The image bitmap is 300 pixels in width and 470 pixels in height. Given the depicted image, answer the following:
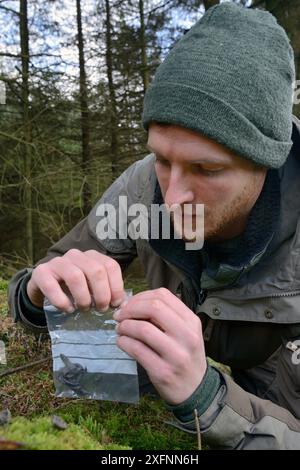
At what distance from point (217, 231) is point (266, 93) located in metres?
0.57

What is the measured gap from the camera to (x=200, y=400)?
4.50 feet

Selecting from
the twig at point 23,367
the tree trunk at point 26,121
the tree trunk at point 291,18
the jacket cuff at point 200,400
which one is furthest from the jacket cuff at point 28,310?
the tree trunk at point 26,121

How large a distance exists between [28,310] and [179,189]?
0.87m

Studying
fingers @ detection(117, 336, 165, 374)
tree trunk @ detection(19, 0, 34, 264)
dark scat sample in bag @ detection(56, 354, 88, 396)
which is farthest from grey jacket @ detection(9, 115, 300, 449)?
tree trunk @ detection(19, 0, 34, 264)

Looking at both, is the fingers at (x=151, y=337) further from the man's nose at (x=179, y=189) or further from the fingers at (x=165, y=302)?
the man's nose at (x=179, y=189)

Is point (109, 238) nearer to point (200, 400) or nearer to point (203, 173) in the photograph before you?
point (203, 173)

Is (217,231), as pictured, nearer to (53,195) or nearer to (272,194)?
(272,194)

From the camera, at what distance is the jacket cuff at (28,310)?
1.95m

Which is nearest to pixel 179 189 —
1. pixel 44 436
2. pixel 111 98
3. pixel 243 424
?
pixel 243 424

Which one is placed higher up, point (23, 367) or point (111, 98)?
point (111, 98)

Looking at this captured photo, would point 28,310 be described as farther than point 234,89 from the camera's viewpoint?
Yes

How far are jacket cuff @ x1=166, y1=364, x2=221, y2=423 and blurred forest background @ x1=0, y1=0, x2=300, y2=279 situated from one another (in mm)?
6525
